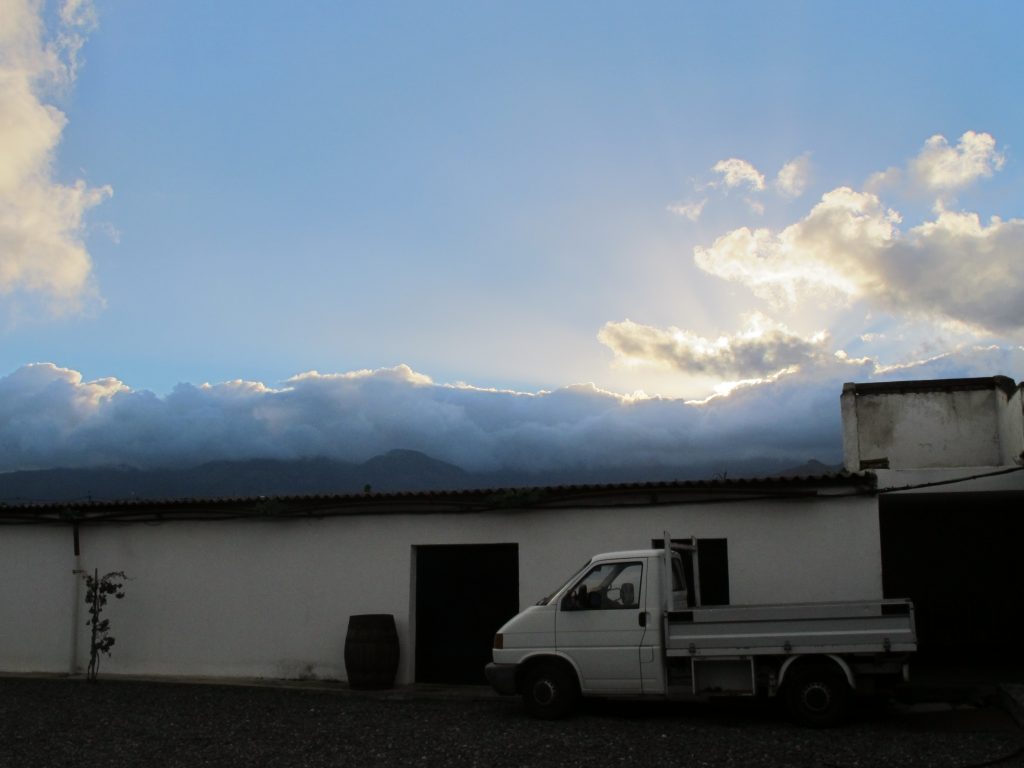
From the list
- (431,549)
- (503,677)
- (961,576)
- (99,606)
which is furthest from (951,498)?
(99,606)

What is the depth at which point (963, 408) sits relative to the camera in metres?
14.4

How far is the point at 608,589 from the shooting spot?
11.0m

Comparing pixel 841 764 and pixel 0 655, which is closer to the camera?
pixel 841 764

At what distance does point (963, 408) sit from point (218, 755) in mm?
11317

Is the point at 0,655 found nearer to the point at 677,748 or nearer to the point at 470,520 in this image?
the point at 470,520

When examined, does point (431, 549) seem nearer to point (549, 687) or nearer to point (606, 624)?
point (549, 687)

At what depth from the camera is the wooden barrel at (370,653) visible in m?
14.0

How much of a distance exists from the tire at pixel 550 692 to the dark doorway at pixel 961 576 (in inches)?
373

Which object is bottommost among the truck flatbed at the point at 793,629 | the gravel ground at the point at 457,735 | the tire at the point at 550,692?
the gravel ground at the point at 457,735

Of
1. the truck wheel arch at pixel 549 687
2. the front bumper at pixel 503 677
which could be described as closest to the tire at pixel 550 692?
the truck wheel arch at pixel 549 687

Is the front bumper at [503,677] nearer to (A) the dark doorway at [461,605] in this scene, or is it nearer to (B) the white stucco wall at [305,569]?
(B) the white stucco wall at [305,569]

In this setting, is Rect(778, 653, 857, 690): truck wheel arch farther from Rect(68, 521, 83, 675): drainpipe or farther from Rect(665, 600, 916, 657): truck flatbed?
Rect(68, 521, 83, 675): drainpipe

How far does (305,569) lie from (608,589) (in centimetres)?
625

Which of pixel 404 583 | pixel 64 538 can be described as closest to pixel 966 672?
pixel 404 583
